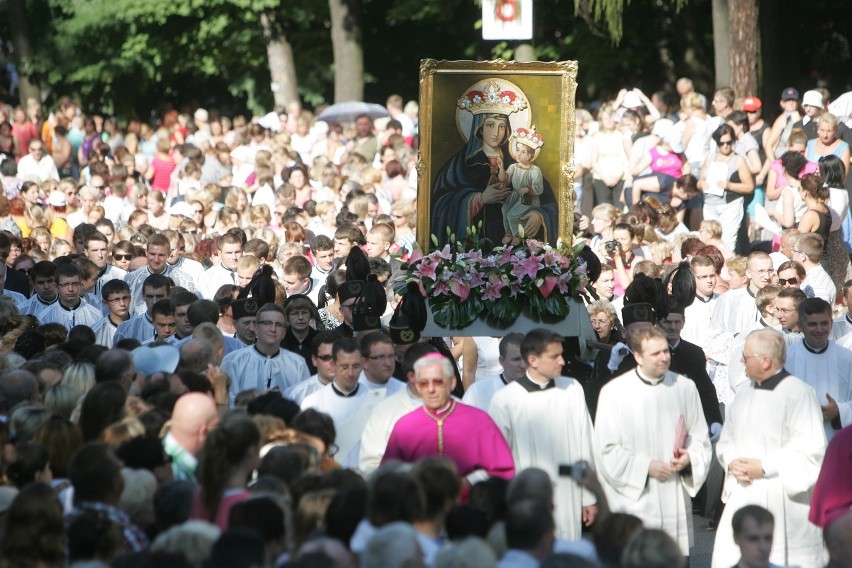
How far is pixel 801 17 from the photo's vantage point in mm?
29328

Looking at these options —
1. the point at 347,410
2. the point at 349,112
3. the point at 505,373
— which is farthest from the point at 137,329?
the point at 349,112

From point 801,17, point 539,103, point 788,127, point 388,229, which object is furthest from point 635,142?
point 801,17

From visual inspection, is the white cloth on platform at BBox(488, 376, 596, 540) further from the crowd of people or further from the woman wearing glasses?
the woman wearing glasses

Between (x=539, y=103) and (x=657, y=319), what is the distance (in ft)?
6.13

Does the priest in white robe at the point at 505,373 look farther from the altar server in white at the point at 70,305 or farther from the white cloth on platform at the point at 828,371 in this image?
the altar server in white at the point at 70,305

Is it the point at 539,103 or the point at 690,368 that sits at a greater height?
the point at 539,103

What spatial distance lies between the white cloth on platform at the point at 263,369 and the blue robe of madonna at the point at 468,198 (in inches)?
56.6

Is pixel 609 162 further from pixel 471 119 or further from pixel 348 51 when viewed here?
pixel 348 51

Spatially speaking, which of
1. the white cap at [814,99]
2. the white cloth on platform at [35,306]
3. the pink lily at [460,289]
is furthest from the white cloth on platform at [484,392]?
the white cap at [814,99]

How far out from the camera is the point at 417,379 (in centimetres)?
884

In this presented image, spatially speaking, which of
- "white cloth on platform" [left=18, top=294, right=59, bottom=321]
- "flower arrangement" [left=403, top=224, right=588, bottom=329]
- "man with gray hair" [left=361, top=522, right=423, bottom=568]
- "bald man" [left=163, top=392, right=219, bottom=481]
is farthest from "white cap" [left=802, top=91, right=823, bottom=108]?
"man with gray hair" [left=361, top=522, right=423, bottom=568]

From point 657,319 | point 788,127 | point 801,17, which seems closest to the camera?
point 657,319

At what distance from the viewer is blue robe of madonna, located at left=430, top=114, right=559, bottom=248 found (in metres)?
12.0

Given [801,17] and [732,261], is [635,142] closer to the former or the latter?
[732,261]
